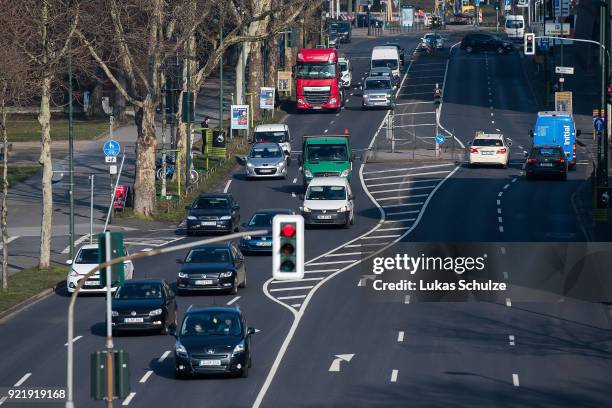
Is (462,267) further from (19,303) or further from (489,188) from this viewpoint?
(489,188)

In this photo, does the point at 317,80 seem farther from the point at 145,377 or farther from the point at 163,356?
the point at 145,377

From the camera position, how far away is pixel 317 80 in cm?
8769

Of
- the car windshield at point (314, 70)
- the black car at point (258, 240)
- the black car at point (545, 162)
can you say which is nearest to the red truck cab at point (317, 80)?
the car windshield at point (314, 70)

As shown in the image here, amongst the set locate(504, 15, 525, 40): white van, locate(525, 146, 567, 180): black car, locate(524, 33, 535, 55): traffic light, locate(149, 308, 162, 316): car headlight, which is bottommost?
locate(149, 308, 162, 316): car headlight

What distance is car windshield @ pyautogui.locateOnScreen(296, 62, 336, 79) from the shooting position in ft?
284

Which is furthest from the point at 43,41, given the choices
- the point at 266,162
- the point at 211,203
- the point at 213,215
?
the point at 266,162

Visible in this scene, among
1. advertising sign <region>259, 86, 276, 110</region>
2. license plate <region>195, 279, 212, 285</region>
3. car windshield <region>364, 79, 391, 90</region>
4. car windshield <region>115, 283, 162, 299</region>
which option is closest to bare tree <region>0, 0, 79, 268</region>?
license plate <region>195, 279, 212, 285</region>

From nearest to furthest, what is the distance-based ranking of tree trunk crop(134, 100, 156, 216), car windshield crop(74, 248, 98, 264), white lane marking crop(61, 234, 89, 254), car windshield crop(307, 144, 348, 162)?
car windshield crop(74, 248, 98, 264)
white lane marking crop(61, 234, 89, 254)
tree trunk crop(134, 100, 156, 216)
car windshield crop(307, 144, 348, 162)

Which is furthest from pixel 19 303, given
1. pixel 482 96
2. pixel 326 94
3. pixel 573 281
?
pixel 482 96

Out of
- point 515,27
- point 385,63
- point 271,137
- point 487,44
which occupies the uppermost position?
point 515,27

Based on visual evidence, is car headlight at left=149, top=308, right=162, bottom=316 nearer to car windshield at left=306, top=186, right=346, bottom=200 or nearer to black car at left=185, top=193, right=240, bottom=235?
black car at left=185, top=193, right=240, bottom=235

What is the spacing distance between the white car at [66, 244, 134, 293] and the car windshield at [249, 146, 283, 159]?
2478cm

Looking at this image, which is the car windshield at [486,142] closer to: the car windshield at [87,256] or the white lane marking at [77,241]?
the white lane marking at [77,241]

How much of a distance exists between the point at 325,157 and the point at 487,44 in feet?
220
